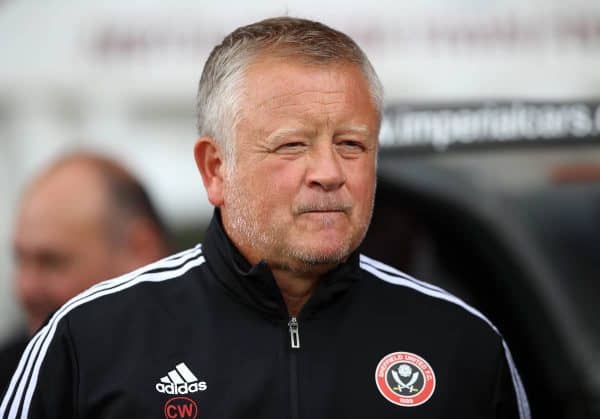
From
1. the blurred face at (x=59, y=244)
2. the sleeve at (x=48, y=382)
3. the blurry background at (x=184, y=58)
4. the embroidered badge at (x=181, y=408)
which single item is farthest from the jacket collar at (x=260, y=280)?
the blurry background at (x=184, y=58)

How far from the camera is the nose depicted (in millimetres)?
2215

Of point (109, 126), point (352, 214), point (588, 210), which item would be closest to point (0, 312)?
point (109, 126)

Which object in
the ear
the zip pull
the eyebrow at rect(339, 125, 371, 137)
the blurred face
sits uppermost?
the eyebrow at rect(339, 125, 371, 137)

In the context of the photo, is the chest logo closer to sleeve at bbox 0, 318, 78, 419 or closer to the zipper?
the zipper

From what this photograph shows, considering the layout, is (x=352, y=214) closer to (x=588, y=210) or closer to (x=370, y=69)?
(x=370, y=69)

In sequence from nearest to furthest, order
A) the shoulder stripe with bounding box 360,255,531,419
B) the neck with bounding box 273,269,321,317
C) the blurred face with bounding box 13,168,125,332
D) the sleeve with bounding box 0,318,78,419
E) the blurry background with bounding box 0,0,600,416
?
the sleeve with bounding box 0,318,78,419, the neck with bounding box 273,269,321,317, the shoulder stripe with bounding box 360,255,531,419, the blurred face with bounding box 13,168,125,332, the blurry background with bounding box 0,0,600,416

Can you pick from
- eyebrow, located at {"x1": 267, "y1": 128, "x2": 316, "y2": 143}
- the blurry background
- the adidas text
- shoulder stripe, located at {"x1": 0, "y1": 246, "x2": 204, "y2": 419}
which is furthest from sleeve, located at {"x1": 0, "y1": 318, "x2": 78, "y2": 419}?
the blurry background

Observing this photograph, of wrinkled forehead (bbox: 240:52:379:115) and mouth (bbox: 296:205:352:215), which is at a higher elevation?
wrinkled forehead (bbox: 240:52:379:115)

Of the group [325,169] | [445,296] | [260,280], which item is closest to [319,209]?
[325,169]

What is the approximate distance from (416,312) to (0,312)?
2471 millimetres

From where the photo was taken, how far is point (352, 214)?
2275mm

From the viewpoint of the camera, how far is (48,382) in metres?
2.20

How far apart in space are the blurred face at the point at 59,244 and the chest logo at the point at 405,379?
196cm

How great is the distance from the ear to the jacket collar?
0.21ft
